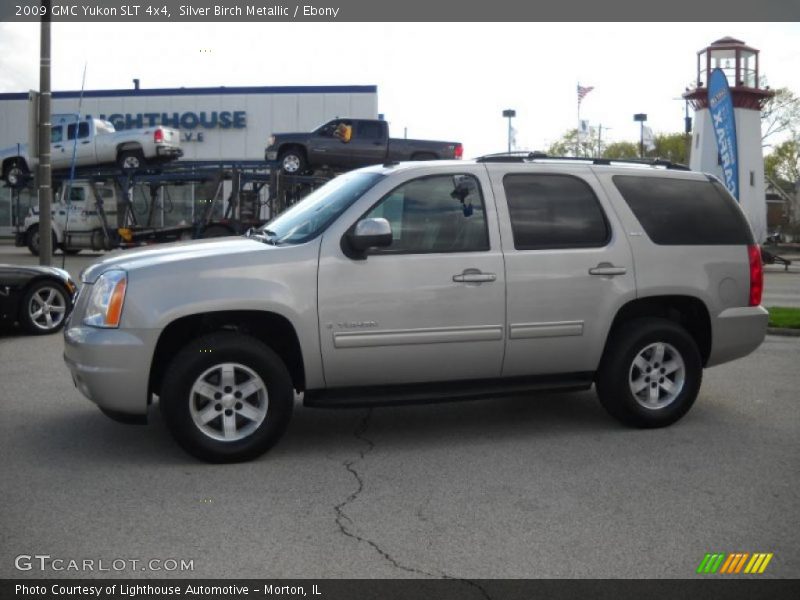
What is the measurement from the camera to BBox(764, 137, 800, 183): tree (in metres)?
72.8

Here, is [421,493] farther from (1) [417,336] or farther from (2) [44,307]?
(2) [44,307]

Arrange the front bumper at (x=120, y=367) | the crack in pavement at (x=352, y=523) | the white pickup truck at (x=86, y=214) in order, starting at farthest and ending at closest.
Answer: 1. the white pickup truck at (x=86, y=214)
2. the front bumper at (x=120, y=367)
3. the crack in pavement at (x=352, y=523)

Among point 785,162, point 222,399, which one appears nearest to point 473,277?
point 222,399

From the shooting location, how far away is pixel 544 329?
6.47m

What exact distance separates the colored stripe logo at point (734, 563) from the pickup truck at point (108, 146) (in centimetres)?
2462

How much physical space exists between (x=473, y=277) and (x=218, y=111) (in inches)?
1583

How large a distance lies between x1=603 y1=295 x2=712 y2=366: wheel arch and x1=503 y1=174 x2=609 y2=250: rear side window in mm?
572

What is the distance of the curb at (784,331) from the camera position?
11874 millimetres

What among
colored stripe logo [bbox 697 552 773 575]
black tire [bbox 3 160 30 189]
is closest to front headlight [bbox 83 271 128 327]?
colored stripe logo [bbox 697 552 773 575]

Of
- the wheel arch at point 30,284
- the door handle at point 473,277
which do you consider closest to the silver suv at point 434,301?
the door handle at point 473,277

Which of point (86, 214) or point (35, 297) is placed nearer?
point (35, 297)

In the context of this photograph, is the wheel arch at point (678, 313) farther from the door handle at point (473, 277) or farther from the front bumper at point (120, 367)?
the front bumper at point (120, 367)

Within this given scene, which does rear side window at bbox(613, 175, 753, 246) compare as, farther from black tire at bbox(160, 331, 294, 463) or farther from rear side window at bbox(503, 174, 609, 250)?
black tire at bbox(160, 331, 294, 463)

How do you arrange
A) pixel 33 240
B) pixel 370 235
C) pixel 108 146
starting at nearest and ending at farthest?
pixel 370 235 < pixel 108 146 < pixel 33 240
